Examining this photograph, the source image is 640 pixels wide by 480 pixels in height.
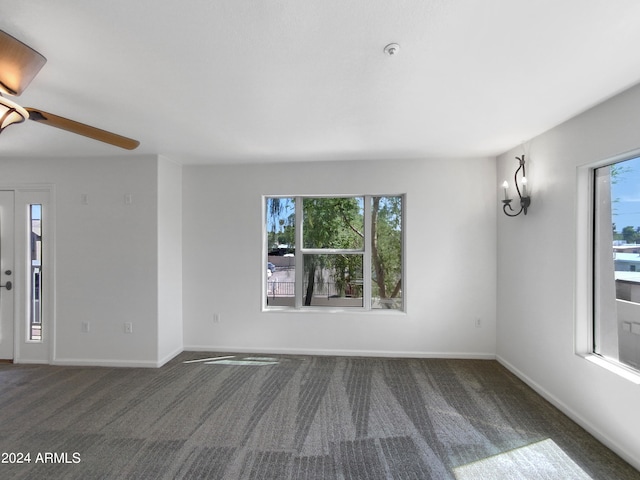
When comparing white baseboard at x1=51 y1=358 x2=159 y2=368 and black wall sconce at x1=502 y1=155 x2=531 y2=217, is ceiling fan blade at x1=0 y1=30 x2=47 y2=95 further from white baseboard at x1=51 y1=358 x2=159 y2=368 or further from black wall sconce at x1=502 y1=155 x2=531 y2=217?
black wall sconce at x1=502 y1=155 x2=531 y2=217

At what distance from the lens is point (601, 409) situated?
2211 millimetres

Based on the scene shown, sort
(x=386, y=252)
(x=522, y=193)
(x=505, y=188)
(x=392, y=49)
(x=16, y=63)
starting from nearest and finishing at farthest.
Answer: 1. (x=16, y=63)
2. (x=392, y=49)
3. (x=522, y=193)
4. (x=505, y=188)
5. (x=386, y=252)

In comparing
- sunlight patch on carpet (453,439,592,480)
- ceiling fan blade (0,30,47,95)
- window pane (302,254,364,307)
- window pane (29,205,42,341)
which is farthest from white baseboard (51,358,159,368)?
sunlight patch on carpet (453,439,592,480)

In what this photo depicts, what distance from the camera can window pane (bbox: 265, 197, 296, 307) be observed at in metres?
4.11

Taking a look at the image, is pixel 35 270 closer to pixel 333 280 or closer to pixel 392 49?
pixel 333 280

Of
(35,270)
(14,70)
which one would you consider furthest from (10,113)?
(35,270)

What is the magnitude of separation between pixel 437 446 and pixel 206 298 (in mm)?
3023

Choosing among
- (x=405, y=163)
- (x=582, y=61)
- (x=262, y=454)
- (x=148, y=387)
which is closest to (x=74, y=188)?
(x=148, y=387)

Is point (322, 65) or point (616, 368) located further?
point (616, 368)

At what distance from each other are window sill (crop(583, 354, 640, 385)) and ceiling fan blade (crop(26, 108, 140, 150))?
376cm

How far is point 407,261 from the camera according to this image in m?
3.82

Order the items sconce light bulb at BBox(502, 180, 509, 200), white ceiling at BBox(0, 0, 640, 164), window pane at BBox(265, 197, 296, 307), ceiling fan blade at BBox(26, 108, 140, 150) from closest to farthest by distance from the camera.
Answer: white ceiling at BBox(0, 0, 640, 164), ceiling fan blade at BBox(26, 108, 140, 150), sconce light bulb at BBox(502, 180, 509, 200), window pane at BBox(265, 197, 296, 307)

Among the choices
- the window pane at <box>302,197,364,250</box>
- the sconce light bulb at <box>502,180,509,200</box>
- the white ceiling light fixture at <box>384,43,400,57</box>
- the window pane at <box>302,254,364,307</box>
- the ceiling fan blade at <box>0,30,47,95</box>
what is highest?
the white ceiling light fixture at <box>384,43,400,57</box>

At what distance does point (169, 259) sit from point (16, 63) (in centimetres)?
262
